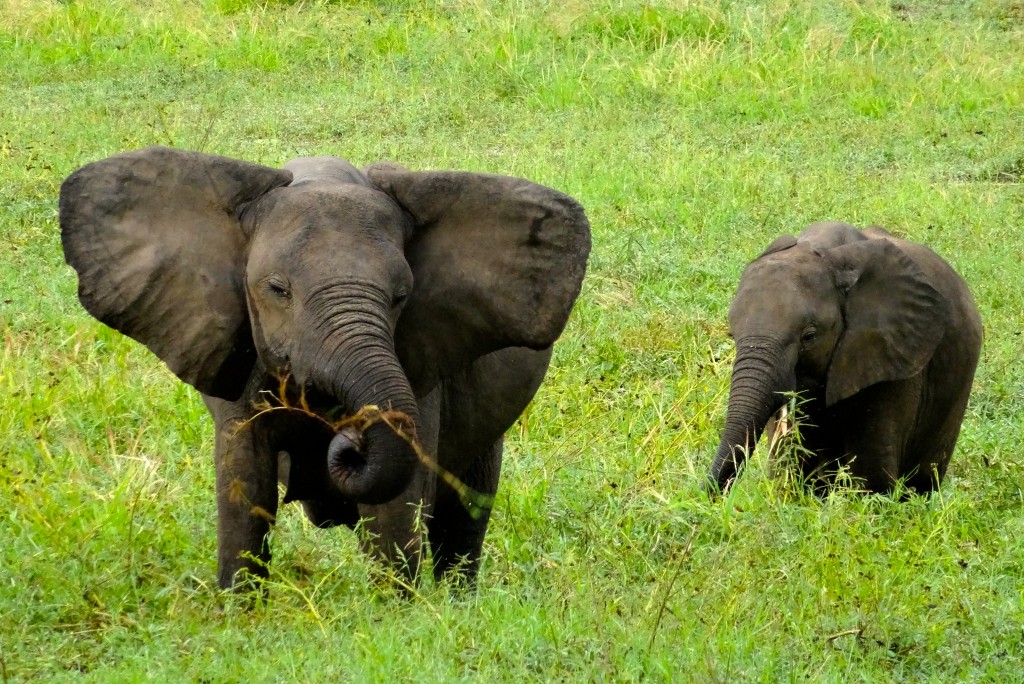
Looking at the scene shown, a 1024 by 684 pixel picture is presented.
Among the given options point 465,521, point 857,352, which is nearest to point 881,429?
point 857,352

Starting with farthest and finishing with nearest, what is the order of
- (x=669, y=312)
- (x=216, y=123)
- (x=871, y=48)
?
(x=871, y=48), (x=216, y=123), (x=669, y=312)

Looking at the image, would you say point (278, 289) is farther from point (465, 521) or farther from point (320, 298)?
point (465, 521)

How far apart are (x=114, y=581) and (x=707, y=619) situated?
70.9 inches

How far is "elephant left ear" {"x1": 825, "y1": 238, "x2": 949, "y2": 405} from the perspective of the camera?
720 cm

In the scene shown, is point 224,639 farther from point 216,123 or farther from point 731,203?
point 216,123

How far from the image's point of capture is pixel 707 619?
4.87 metres

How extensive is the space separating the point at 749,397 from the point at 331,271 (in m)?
2.63

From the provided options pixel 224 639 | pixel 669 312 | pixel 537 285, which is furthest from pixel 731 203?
pixel 224 639

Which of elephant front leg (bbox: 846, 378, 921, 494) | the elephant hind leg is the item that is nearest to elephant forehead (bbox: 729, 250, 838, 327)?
elephant front leg (bbox: 846, 378, 921, 494)

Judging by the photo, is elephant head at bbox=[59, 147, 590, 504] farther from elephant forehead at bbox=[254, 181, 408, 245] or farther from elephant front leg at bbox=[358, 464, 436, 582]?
elephant front leg at bbox=[358, 464, 436, 582]

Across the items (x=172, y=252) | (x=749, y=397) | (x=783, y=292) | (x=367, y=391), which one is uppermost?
(x=172, y=252)

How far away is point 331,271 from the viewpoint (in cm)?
454

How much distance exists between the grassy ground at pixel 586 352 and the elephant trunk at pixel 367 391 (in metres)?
0.42

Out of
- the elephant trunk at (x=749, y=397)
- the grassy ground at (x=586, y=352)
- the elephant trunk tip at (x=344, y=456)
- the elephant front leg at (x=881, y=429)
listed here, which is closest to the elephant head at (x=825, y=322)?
the elephant trunk at (x=749, y=397)
